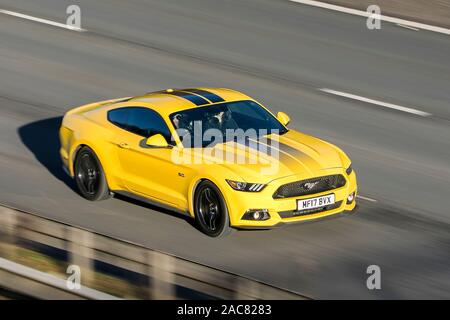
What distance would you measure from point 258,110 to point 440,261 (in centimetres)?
331

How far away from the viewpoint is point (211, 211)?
42.8ft

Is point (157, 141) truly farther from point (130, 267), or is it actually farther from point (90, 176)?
point (130, 267)

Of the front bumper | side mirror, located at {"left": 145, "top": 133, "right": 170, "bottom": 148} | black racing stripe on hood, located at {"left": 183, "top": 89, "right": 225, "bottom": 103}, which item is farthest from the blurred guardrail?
black racing stripe on hood, located at {"left": 183, "top": 89, "right": 225, "bottom": 103}

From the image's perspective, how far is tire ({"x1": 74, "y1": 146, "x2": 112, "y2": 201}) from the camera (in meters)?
14.4

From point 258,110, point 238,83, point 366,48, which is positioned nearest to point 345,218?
point 258,110

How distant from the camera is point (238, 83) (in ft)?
66.0

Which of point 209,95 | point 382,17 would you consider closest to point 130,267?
point 209,95

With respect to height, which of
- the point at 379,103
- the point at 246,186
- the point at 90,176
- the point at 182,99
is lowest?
the point at 90,176

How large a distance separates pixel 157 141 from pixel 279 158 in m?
1.58

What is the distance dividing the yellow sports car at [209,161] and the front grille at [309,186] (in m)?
0.01

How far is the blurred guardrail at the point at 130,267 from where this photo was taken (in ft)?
30.5

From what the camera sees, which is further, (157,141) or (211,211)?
(157,141)

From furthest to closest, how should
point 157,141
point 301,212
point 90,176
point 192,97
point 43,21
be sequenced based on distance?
1. point 43,21
2. point 90,176
3. point 192,97
4. point 157,141
5. point 301,212
